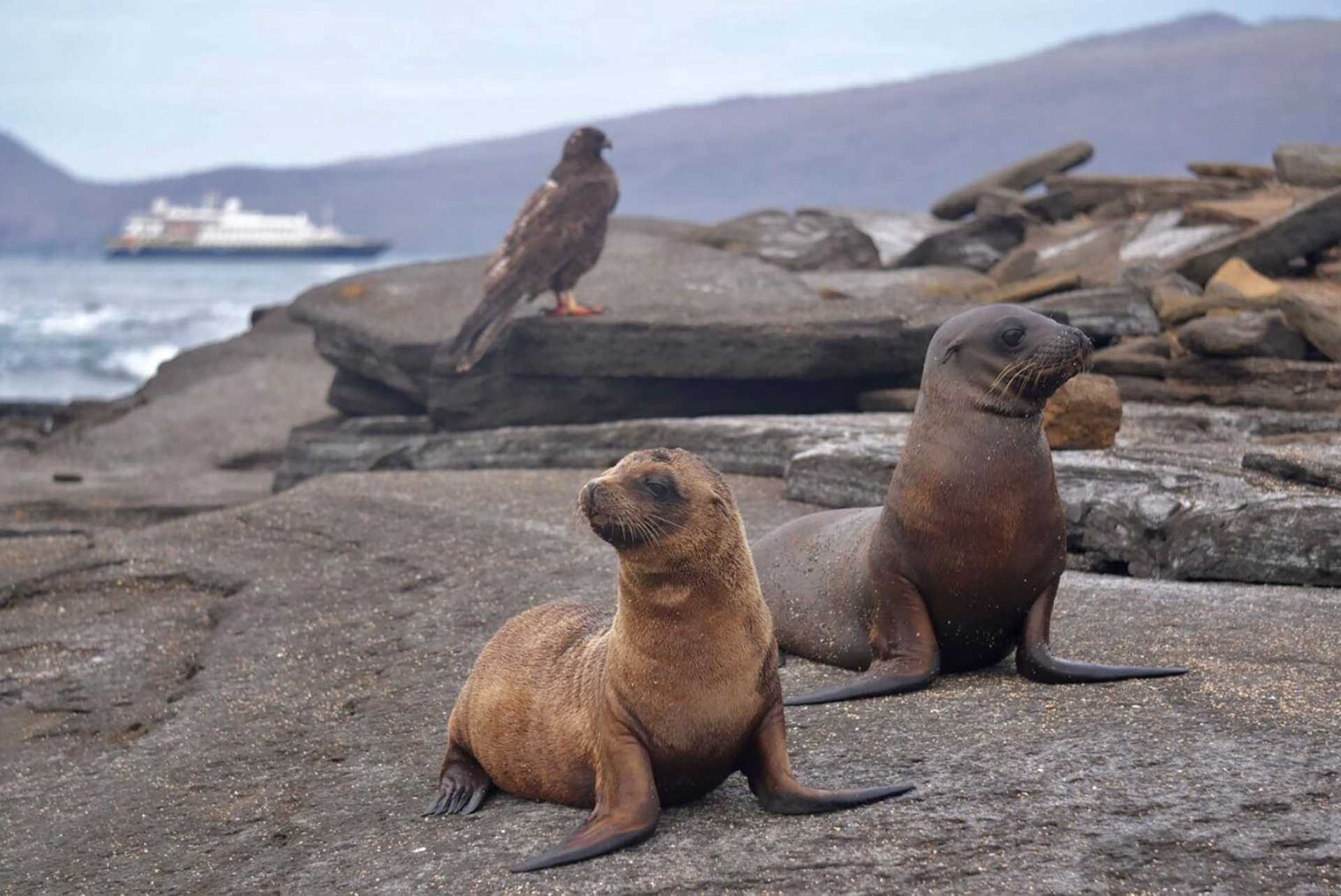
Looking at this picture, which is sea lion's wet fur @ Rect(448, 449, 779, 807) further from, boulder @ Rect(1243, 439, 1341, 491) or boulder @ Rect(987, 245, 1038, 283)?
Answer: boulder @ Rect(987, 245, 1038, 283)

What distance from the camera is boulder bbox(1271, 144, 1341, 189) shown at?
14344 millimetres

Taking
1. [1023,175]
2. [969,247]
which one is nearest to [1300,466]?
[969,247]

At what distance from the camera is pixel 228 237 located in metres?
89.8

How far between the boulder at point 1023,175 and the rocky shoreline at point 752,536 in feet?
8.65

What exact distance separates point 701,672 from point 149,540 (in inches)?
228

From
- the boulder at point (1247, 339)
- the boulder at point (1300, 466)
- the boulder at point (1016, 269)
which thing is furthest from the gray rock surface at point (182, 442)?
the boulder at point (1300, 466)

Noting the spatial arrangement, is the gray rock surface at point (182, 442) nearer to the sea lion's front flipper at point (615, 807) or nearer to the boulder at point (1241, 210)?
the boulder at point (1241, 210)

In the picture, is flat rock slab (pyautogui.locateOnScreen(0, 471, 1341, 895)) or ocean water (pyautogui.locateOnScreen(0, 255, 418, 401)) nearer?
flat rock slab (pyautogui.locateOnScreen(0, 471, 1341, 895))

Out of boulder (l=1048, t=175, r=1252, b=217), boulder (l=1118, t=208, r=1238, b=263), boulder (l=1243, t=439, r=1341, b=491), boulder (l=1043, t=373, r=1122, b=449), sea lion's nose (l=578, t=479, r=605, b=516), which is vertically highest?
boulder (l=1048, t=175, r=1252, b=217)

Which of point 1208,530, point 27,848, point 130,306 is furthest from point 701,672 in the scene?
point 130,306

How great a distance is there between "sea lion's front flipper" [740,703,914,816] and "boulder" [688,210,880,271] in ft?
37.9

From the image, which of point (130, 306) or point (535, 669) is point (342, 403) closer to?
point (535, 669)

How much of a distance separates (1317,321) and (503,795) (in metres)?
6.52

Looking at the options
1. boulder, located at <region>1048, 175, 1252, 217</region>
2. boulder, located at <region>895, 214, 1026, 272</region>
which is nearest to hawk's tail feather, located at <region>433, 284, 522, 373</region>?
boulder, located at <region>895, 214, 1026, 272</region>
